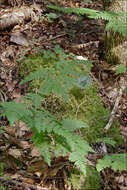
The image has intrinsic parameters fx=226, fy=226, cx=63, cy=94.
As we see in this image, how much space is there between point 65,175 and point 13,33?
2941 millimetres

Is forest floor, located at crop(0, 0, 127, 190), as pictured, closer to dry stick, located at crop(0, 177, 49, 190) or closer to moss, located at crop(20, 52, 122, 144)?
dry stick, located at crop(0, 177, 49, 190)

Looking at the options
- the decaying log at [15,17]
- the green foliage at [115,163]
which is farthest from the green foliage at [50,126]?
the decaying log at [15,17]

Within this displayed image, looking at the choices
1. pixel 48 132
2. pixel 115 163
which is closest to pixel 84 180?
pixel 115 163

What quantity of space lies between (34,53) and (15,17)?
1.28 m

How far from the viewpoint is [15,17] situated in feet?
15.1

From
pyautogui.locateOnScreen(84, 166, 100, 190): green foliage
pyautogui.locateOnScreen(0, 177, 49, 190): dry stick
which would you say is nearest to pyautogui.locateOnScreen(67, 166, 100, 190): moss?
pyautogui.locateOnScreen(84, 166, 100, 190): green foliage

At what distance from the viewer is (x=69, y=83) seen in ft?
7.57

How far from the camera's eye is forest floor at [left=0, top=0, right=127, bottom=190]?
8.03ft

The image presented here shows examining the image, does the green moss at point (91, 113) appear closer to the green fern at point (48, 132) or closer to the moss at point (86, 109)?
the moss at point (86, 109)

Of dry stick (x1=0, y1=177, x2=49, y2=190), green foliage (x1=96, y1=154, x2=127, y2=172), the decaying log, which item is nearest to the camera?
green foliage (x1=96, y1=154, x2=127, y2=172)

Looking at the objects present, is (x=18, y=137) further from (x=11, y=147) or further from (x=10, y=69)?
(x=10, y=69)

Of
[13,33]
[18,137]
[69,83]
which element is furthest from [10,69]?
[69,83]

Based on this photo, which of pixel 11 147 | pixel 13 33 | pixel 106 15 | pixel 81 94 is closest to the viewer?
pixel 11 147

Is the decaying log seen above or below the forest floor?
above
